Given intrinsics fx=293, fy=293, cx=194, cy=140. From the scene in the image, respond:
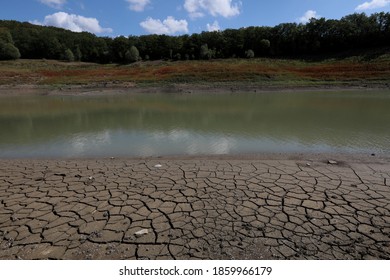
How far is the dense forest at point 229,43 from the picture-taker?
181 ft

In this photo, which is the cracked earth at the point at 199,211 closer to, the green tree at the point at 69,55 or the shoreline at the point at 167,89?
the shoreline at the point at 167,89

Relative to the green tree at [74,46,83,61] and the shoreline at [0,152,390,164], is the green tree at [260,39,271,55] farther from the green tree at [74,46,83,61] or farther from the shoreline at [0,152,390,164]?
the shoreline at [0,152,390,164]

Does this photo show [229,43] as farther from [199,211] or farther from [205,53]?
[199,211]

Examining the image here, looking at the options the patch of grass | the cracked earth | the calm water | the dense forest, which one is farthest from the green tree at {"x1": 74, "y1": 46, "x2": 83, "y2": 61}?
the cracked earth

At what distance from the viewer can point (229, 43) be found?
6575 centimetres

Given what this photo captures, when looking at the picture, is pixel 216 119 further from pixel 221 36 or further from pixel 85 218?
pixel 221 36

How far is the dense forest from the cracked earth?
5473 cm

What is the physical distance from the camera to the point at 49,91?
31156 millimetres

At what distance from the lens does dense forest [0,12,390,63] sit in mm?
55125

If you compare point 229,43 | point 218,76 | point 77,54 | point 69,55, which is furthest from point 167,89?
point 77,54

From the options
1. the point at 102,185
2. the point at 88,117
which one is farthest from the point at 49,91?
the point at 102,185

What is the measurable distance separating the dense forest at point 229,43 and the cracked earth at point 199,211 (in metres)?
54.7

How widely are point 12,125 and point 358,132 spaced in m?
14.3

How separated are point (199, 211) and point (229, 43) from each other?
216 feet
